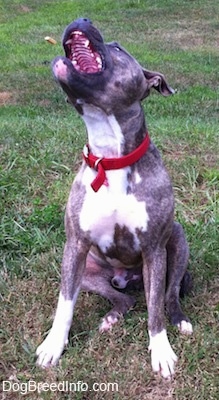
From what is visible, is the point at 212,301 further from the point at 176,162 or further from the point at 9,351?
the point at 176,162

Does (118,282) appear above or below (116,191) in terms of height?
below

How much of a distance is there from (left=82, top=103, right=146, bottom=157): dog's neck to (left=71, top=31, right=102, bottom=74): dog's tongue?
161 millimetres

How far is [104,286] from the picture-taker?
11.5 feet

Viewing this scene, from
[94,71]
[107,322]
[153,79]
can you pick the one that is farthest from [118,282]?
[94,71]

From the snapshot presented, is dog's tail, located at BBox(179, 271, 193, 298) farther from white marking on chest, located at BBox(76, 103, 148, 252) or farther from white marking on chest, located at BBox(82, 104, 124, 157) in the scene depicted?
white marking on chest, located at BBox(82, 104, 124, 157)

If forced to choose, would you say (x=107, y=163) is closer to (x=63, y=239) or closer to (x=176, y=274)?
(x=176, y=274)

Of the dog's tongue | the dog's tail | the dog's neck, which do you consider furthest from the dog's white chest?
the dog's tail

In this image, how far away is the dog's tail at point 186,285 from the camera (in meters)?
3.57

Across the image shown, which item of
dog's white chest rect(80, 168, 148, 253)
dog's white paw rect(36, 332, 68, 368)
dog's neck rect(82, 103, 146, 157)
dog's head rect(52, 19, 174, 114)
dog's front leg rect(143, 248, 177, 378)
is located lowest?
dog's white paw rect(36, 332, 68, 368)

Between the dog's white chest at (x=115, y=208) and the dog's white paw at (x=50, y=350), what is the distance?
22.0 inches

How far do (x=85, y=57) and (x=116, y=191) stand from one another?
0.61 metres

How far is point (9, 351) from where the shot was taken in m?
3.20

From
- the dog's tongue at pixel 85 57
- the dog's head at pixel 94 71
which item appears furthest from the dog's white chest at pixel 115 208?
the dog's tongue at pixel 85 57

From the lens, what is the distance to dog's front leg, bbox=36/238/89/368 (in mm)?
3169
